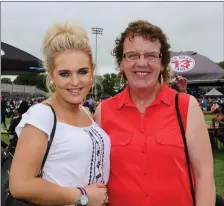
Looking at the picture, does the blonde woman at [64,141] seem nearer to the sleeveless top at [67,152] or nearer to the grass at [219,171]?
the sleeveless top at [67,152]

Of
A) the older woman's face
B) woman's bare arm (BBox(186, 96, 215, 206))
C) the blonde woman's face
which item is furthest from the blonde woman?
woman's bare arm (BBox(186, 96, 215, 206))

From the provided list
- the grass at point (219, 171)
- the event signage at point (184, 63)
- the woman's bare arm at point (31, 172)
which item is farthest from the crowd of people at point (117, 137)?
the event signage at point (184, 63)

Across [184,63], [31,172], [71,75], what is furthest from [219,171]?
[31,172]

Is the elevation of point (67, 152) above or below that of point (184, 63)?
above

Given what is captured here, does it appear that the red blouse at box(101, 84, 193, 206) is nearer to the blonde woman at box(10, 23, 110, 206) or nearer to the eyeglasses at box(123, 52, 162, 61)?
the blonde woman at box(10, 23, 110, 206)

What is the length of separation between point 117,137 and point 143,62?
48 cm

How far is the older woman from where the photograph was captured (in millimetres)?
2209

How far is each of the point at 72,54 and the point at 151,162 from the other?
76cm

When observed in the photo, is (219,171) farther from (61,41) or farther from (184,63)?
(61,41)

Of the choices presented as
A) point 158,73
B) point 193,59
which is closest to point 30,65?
point 193,59

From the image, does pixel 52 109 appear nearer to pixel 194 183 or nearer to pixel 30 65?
pixel 194 183

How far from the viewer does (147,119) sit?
2342 mm

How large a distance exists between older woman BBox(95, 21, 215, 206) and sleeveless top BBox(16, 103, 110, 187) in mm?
268

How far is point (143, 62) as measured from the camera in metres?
2.32
